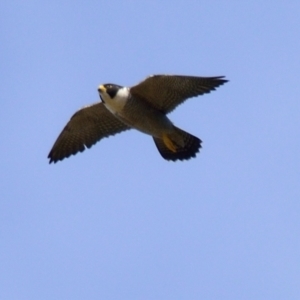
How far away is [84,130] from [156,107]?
66.2 inches

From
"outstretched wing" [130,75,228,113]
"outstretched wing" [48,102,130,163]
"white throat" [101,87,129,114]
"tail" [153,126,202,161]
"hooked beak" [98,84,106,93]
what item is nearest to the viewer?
"outstretched wing" [130,75,228,113]

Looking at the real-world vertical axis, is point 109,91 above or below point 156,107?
above

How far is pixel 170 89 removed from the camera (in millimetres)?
16766

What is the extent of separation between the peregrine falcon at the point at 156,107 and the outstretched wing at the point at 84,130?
0.02 meters

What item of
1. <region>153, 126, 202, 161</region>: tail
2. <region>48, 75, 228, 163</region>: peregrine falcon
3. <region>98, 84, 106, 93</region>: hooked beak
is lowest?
<region>153, 126, 202, 161</region>: tail

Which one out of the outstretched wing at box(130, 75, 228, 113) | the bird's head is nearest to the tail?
the outstretched wing at box(130, 75, 228, 113)

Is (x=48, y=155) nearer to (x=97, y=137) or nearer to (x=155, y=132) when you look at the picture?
(x=97, y=137)

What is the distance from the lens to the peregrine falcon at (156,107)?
54.6 feet

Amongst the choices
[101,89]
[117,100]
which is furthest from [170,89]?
[101,89]

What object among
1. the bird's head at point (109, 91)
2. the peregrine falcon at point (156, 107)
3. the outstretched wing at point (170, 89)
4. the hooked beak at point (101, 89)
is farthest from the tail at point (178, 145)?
the hooked beak at point (101, 89)

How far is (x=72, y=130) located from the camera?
59.8 ft

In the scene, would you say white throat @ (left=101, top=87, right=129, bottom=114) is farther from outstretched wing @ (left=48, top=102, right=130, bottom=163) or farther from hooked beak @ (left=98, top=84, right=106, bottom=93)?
outstretched wing @ (left=48, top=102, right=130, bottom=163)

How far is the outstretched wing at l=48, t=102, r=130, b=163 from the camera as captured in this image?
17969 mm

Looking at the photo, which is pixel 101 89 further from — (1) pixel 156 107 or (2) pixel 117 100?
(1) pixel 156 107
